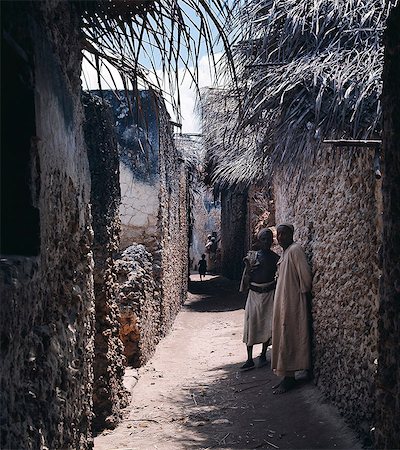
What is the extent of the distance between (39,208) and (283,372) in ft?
13.2

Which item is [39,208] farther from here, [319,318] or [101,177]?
[319,318]

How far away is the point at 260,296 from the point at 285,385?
4.84 feet

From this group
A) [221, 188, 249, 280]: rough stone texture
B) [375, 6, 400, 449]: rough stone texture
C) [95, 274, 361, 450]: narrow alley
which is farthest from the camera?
[221, 188, 249, 280]: rough stone texture

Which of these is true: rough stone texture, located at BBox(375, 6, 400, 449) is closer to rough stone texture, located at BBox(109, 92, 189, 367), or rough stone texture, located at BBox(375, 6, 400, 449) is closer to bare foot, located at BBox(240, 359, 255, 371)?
rough stone texture, located at BBox(109, 92, 189, 367)

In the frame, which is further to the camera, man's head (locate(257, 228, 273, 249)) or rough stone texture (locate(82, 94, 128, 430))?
man's head (locate(257, 228, 273, 249))

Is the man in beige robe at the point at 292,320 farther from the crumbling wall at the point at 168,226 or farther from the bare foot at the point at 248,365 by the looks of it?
the crumbling wall at the point at 168,226

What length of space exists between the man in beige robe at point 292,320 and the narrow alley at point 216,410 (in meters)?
0.23

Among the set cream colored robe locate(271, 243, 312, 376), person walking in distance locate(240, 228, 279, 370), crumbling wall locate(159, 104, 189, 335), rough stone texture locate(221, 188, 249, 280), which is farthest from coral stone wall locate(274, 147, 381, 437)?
rough stone texture locate(221, 188, 249, 280)

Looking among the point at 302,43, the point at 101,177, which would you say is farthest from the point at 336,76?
the point at 101,177

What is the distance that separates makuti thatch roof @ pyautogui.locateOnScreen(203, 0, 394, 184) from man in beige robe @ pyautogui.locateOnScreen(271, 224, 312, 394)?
103 cm

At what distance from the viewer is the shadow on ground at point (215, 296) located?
13328 millimetres

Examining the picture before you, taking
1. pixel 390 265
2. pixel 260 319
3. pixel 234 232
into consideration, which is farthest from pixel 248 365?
pixel 234 232

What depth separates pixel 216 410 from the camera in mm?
5523

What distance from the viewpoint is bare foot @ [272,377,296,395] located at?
559 cm
